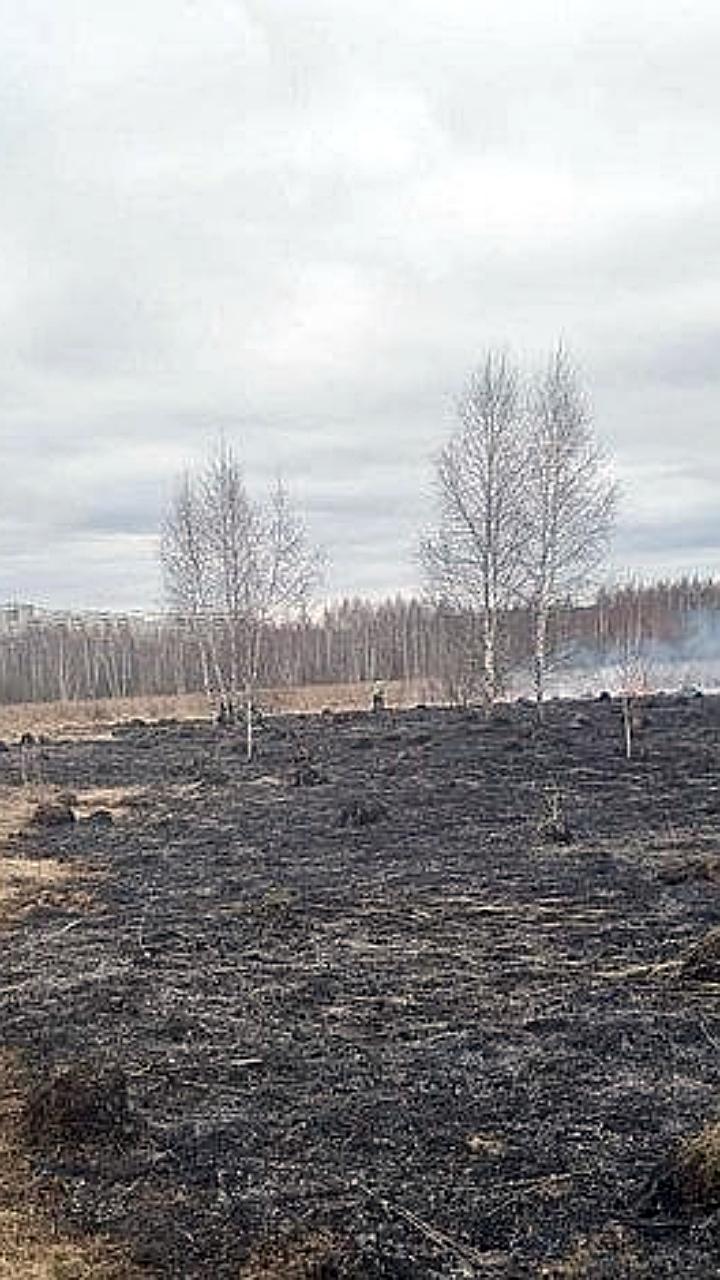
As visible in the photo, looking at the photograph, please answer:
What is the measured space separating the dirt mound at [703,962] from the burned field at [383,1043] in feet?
0.04

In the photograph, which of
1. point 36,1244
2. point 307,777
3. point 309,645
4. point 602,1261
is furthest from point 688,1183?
point 309,645

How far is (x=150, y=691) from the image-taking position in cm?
6794

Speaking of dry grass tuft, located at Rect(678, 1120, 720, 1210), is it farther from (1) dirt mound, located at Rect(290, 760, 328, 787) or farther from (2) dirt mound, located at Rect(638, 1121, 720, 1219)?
(1) dirt mound, located at Rect(290, 760, 328, 787)

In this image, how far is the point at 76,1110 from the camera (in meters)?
6.03

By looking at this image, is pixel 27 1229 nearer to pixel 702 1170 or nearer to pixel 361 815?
pixel 702 1170

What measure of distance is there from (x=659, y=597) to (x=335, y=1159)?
7052cm

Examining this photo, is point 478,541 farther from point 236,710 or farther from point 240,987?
point 240,987

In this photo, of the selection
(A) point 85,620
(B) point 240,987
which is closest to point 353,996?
(B) point 240,987

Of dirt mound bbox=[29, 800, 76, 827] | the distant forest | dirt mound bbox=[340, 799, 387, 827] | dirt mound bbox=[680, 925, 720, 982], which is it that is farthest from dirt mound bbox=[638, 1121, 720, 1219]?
the distant forest

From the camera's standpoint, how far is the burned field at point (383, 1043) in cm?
486

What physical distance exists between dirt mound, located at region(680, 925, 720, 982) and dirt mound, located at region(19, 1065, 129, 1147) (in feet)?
11.8

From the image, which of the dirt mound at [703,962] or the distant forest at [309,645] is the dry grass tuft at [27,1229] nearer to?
the dirt mound at [703,962]

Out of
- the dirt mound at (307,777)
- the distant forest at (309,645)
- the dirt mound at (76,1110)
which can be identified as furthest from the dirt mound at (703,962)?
the distant forest at (309,645)

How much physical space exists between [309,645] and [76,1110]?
214 ft
